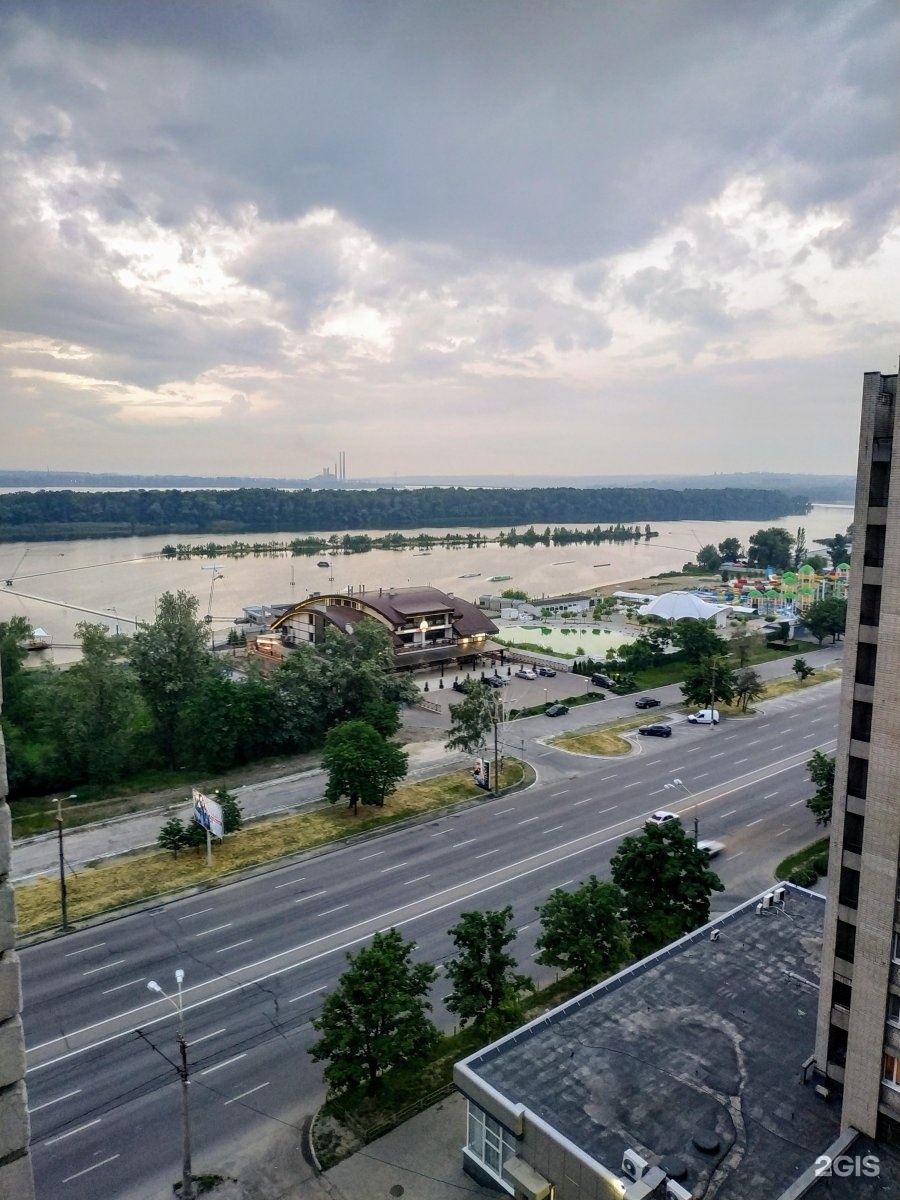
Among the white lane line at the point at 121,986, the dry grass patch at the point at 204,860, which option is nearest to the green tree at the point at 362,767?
the dry grass patch at the point at 204,860

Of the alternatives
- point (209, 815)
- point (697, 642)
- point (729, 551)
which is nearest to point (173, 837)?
point (209, 815)

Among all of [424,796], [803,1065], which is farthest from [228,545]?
[803,1065]

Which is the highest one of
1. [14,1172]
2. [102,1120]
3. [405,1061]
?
[14,1172]

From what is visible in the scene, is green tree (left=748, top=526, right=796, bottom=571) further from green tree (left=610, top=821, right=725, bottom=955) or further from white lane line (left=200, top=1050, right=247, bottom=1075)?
white lane line (left=200, top=1050, right=247, bottom=1075)

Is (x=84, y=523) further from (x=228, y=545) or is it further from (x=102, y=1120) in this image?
(x=102, y=1120)

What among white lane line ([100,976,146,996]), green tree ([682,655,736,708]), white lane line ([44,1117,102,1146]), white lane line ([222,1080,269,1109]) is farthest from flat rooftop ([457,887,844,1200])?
green tree ([682,655,736,708])

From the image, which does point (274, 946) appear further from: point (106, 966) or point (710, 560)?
point (710, 560)
